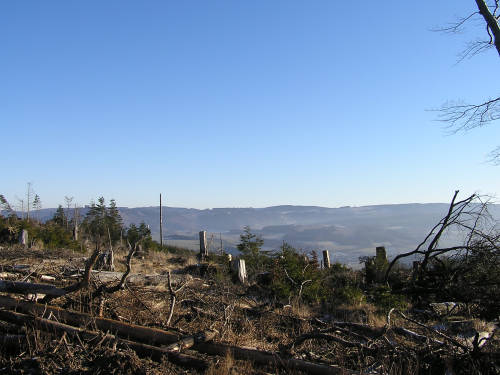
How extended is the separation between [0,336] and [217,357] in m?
2.89

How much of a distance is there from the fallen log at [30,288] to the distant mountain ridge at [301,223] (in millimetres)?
53952

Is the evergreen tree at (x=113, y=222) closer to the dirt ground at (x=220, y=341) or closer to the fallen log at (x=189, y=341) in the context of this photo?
the dirt ground at (x=220, y=341)

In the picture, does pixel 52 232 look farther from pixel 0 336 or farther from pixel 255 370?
pixel 255 370

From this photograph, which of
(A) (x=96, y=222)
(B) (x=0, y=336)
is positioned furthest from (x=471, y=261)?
(A) (x=96, y=222)

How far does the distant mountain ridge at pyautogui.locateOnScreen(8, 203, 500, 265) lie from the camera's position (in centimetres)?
7645

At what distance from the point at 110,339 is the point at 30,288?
2525mm

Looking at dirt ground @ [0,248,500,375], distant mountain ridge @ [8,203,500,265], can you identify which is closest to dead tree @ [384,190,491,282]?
dirt ground @ [0,248,500,375]

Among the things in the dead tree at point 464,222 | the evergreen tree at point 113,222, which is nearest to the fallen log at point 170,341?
the dead tree at point 464,222

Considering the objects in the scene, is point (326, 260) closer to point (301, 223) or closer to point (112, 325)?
point (112, 325)

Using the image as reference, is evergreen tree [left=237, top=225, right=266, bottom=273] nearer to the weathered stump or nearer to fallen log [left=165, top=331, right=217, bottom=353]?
the weathered stump

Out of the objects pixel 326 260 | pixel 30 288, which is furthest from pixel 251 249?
pixel 30 288

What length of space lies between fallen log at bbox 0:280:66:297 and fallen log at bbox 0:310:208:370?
0.64m

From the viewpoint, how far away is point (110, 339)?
4988 millimetres

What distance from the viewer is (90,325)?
5453 millimetres
